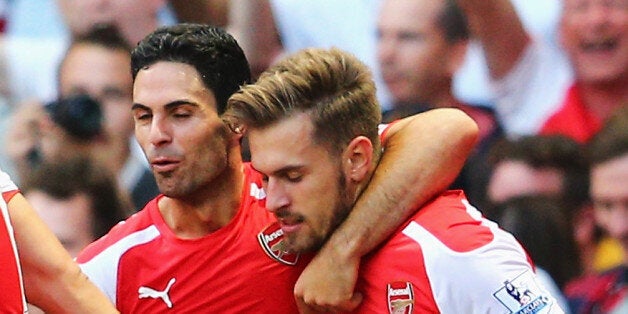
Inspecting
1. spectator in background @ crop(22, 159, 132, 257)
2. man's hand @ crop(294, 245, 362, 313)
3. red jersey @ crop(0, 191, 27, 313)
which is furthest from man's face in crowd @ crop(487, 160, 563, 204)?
red jersey @ crop(0, 191, 27, 313)

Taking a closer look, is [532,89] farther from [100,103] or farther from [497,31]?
[100,103]

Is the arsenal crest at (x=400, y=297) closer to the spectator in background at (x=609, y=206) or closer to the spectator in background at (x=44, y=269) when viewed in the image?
the spectator in background at (x=44, y=269)

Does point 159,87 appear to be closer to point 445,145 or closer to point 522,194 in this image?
point 445,145

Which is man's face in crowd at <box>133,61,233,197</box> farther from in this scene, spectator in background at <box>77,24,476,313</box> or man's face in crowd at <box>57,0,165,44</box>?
man's face in crowd at <box>57,0,165,44</box>

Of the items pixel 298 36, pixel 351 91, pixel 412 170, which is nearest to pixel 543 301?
pixel 412 170

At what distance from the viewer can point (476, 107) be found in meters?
5.29

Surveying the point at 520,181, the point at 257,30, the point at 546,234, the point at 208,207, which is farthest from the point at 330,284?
the point at 257,30

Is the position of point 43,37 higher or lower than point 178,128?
lower

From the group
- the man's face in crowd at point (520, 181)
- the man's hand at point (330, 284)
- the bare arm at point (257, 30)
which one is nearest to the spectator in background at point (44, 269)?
the man's hand at point (330, 284)

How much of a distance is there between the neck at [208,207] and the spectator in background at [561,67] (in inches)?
85.0

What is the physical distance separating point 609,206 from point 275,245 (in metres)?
2.11

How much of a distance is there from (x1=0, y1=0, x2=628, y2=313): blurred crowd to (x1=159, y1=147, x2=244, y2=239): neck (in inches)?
69.1

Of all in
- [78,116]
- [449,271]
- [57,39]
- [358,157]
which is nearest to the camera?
[449,271]

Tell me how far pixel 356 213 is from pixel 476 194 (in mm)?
2167
